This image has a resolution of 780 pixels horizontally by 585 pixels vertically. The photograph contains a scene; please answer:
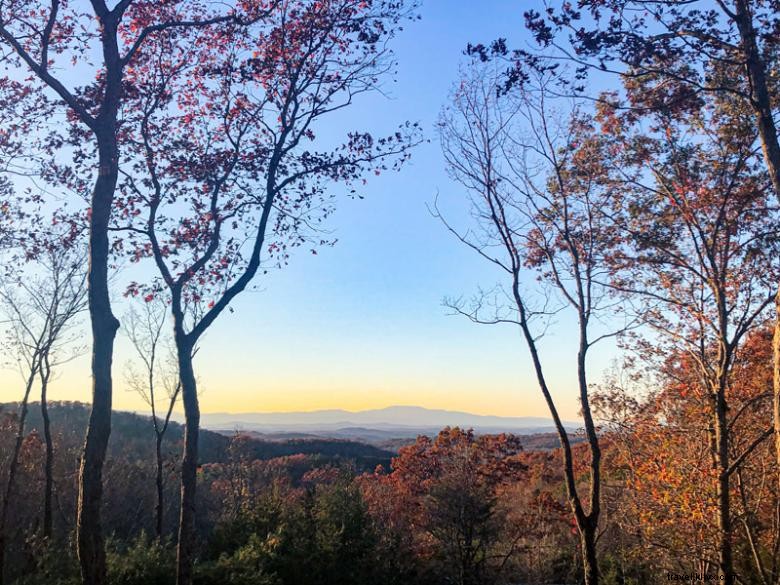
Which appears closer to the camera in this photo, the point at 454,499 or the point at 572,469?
the point at 572,469

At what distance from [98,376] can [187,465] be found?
1.68 meters

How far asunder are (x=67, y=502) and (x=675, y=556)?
1814 cm

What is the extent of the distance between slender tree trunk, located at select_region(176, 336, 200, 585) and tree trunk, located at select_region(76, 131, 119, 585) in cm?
114

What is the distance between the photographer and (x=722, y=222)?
9.31m

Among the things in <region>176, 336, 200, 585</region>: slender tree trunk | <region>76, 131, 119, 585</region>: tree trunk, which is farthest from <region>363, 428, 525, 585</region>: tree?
<region>76, 131, 119, 585</region>: tree trunk

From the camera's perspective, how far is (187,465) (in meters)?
6.72

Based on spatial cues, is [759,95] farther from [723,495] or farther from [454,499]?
[454,499]

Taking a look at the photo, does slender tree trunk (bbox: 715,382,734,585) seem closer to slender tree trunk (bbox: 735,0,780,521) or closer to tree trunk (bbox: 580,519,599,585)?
tree trunk (bbox: 580,519,599,585)

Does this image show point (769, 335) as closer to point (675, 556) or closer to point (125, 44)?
point (675, 556)

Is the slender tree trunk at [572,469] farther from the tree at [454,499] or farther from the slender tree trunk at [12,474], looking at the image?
the slender tree trunk at [12,474]

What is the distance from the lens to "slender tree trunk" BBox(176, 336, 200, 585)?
645 centimetres

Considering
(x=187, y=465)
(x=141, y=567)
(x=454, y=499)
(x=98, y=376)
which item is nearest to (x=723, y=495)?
(x=454, y=499)

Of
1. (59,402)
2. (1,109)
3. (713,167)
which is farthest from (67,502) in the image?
(59,402)

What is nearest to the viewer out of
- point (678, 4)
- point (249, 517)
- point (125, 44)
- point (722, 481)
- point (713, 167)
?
point (678, 4)
